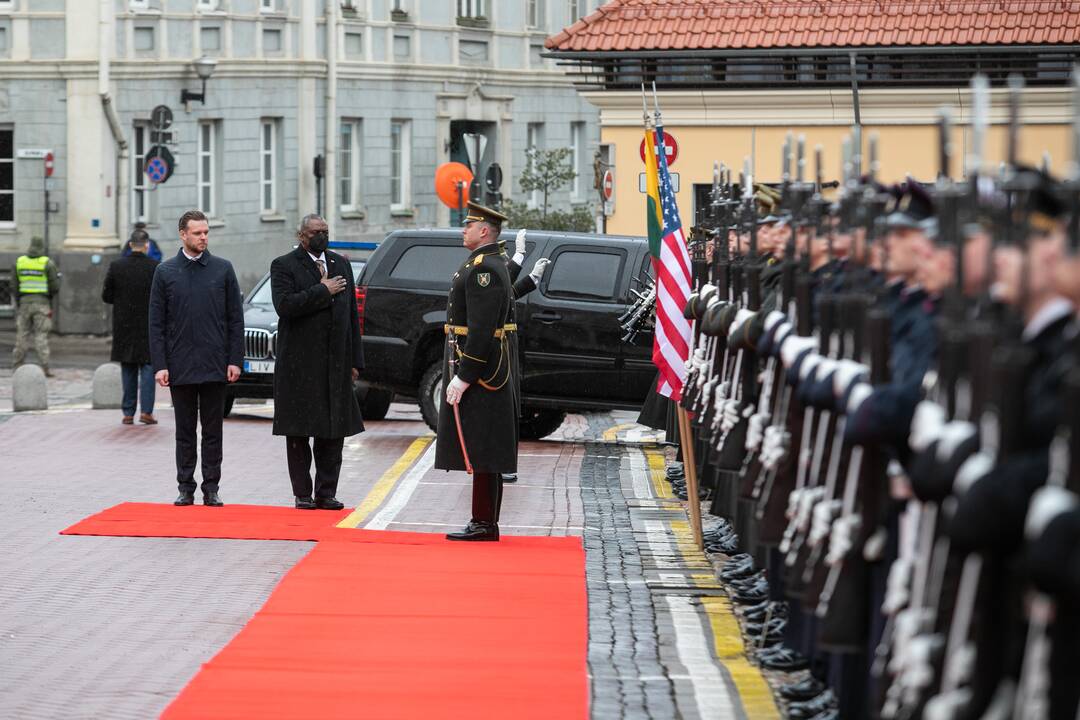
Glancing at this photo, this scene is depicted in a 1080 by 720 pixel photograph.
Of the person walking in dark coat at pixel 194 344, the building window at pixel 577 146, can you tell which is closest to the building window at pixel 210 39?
the building window at pixel 577 146

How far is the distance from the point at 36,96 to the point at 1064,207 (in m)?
32.3

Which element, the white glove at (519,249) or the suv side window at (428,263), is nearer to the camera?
the white glove at (519,249)

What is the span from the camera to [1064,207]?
4.93 m

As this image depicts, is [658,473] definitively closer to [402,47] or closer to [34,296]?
[34,296]

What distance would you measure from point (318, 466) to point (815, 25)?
1311cm

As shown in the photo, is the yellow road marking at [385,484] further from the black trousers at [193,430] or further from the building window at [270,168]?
the building window at [270,168]

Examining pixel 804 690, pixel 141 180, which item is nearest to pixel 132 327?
pixel 804 690

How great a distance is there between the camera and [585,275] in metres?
17.6

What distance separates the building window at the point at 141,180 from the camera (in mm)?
36406

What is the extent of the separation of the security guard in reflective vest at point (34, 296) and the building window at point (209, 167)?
1308cm

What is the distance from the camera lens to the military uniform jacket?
11.3m

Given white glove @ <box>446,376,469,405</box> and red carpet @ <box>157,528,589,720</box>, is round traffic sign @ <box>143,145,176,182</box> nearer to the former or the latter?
white glove @ <box>446,376,469,405</box>

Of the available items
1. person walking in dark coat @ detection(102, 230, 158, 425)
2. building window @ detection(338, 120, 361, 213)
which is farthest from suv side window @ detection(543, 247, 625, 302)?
building window @ detection(338, 120, 361, 213)

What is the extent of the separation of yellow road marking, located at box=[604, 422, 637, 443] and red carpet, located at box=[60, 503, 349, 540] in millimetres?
6584
